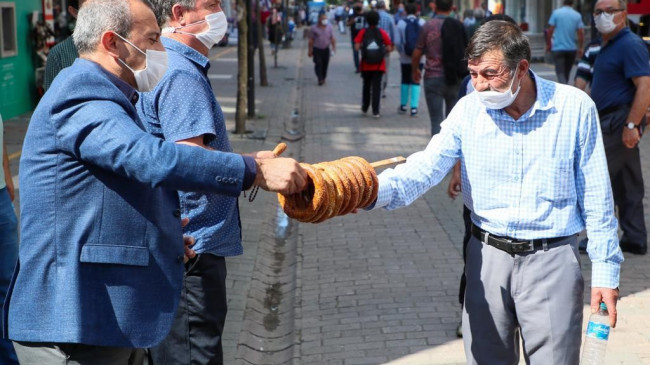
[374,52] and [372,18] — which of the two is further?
[372,18]

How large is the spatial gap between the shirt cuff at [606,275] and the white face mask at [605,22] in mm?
4097

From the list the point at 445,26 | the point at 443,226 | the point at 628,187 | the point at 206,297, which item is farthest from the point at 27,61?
the point at 206,297

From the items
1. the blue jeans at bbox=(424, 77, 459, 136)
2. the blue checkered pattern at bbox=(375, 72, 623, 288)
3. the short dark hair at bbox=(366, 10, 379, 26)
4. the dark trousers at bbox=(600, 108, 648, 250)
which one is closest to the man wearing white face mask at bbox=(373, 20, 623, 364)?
the blue checkered pattern at bbox=(375, 72, 623, 288)

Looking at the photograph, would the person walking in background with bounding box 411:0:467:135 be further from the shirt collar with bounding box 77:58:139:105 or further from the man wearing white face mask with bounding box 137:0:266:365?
the shirt collar with bounding box 77:58:139:105

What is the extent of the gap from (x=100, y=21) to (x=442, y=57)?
894cm

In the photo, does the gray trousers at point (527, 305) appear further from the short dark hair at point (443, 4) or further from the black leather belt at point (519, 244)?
the short dark hair at point (443, 4)

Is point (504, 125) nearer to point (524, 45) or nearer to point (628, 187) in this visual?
point (524, 45)

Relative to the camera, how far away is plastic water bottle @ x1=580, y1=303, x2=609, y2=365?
3.70m

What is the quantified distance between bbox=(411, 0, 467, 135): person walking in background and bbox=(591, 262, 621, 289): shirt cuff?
771 centimetres

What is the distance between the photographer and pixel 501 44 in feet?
12.2

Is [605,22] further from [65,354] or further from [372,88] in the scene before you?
[372,88]

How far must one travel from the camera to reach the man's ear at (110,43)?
9.89ft

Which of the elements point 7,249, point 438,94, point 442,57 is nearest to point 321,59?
point 438,94

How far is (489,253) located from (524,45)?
0.84 metres
